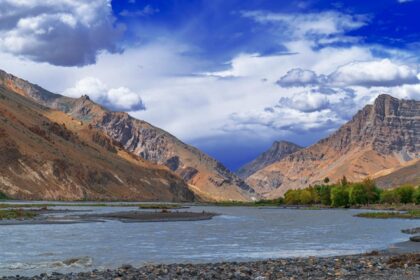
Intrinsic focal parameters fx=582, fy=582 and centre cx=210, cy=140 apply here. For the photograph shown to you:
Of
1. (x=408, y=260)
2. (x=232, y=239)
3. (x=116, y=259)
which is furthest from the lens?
(x=232, y=239)

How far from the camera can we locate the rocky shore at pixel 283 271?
29797 mm

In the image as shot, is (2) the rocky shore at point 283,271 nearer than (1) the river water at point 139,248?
Yes

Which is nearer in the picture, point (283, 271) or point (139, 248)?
point (283, 271)

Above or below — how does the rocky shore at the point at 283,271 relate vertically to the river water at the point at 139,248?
above

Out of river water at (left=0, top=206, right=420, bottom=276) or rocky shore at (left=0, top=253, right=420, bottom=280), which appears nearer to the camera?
rocky shore at (left=0, top=253, right=420, bottom=280)

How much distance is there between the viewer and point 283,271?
A: 1275 inches

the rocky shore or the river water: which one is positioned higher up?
the rocky shore

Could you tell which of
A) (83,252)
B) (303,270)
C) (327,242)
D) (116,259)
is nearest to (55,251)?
(83,252)

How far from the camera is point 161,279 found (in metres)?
29.2

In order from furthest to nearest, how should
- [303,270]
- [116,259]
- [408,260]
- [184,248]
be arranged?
[184,248], [116,259], [408,260], [303,270]

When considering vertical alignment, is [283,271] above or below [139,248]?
above

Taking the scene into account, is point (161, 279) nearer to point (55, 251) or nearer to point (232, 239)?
point (55, 251)

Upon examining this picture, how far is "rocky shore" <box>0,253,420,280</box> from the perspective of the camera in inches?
1173

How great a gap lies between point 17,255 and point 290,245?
26113mm
